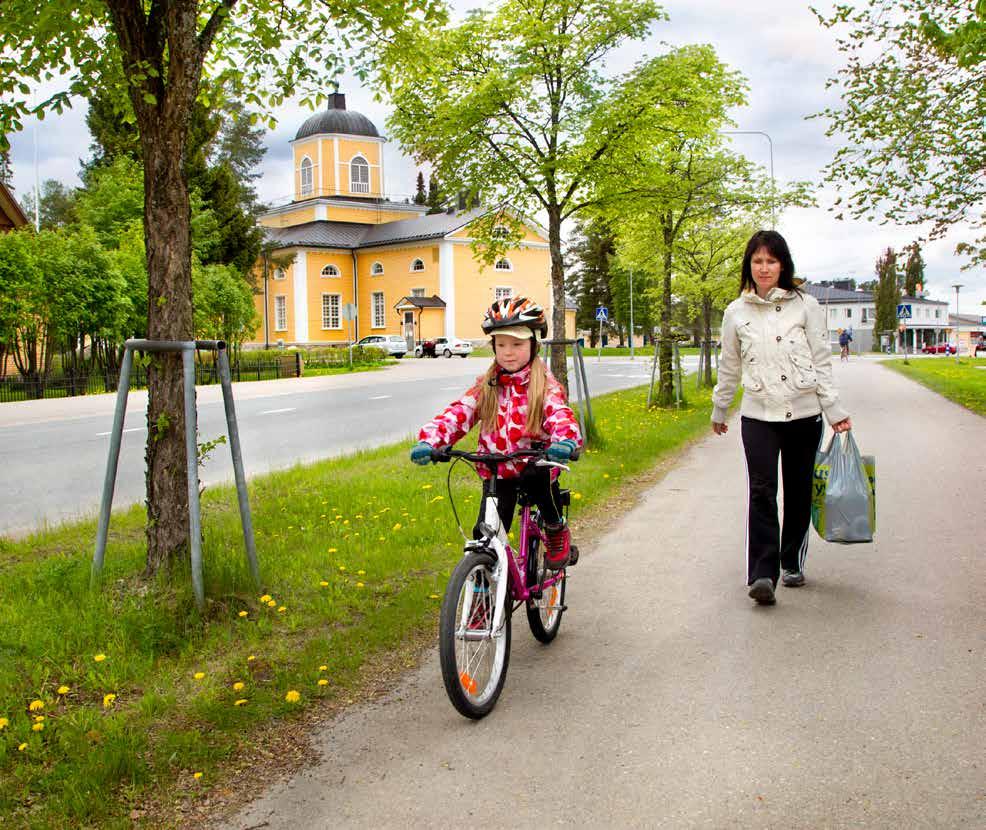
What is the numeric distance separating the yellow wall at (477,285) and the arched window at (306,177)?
52.6 ft

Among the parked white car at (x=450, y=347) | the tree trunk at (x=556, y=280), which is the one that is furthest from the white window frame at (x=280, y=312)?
the tree trunk at (x=556, y=280)

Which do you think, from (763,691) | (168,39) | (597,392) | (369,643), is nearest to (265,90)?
(168,39)

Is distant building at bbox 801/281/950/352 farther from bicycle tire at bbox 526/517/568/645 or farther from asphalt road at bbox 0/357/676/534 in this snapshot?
bicycle tire at bbox 526/517/568/645

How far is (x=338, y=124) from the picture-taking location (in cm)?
7531

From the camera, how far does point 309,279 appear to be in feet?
236

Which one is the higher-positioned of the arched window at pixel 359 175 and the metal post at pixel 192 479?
the arched window at pixel 359 175

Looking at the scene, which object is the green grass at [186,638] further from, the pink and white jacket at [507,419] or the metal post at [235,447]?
the pink and white jacket at [507,419]

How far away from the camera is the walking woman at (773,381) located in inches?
218

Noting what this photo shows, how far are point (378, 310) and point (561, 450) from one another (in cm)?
7046

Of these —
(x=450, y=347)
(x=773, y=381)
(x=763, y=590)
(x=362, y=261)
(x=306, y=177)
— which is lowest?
(x=763, y=590)

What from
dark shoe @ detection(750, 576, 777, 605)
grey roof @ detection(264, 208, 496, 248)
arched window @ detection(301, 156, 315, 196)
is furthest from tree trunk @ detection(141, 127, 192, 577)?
arched window @ detection(301, 156, 315, 196)

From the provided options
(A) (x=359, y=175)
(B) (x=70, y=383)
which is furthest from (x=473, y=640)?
(A) (x=359, y=175)

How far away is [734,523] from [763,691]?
3989 mm

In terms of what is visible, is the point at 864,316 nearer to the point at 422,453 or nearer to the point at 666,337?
the point at 666,337
